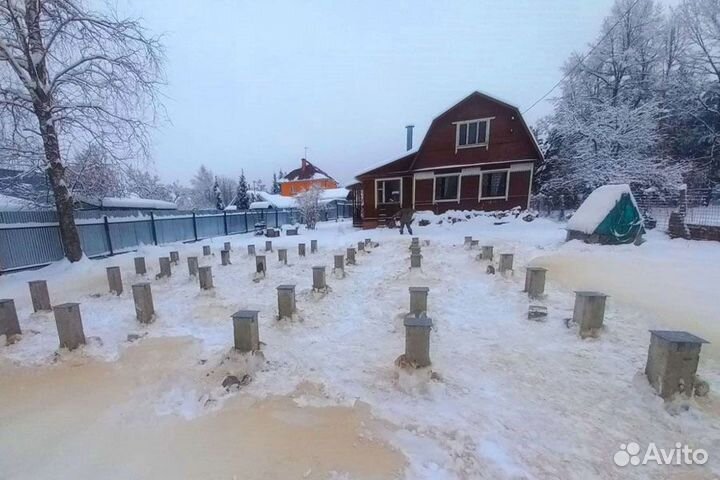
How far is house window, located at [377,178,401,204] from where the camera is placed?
18969 millimetres

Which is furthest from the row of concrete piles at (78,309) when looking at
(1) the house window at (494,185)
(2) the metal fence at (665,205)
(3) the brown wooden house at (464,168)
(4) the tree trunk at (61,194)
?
(1) the house window at (494,185)

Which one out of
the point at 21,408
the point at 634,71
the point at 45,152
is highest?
the point at 634,71

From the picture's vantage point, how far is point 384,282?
21.6 ft

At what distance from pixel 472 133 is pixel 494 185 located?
3177 millimetres

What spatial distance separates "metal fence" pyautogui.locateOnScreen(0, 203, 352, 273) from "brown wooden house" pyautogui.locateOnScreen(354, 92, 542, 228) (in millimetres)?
9156

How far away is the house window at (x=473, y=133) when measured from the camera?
1684 centimetres

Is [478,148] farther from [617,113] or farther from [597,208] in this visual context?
[597,208]

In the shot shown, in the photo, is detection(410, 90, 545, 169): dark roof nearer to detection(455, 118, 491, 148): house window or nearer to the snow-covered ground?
detection(455, 118, 491, 148): house window

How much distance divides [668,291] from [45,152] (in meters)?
14.7

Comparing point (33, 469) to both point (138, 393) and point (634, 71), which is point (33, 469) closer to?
point (138, 393)

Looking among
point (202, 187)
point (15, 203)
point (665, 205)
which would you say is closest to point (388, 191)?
point (665, 205)

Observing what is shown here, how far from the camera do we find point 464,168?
56.9 ft

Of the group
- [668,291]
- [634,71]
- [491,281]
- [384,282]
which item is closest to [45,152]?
[384,282]

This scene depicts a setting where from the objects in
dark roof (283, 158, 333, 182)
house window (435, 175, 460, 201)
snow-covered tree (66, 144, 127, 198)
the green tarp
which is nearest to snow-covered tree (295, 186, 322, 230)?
house window (435, 175, 460, 201)
